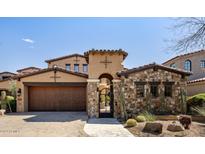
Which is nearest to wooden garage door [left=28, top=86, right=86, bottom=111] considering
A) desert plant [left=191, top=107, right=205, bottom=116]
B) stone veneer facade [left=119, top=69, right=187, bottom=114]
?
stone veneer facade [left=119, top=69, right=187, bottom=114]

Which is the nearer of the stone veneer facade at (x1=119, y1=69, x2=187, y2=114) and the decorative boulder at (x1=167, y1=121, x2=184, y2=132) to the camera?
the decorative boulder at (x1=167, y1=121, x2=184, y2=132)

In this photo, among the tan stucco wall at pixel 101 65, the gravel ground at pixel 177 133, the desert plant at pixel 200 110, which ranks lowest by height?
the gravel ground at pixel 177 133

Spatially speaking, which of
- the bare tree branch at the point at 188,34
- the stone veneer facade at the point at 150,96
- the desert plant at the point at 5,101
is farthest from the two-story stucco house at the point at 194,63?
the desert plant at the point at 5,101

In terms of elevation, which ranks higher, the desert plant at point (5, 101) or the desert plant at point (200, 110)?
the desert plant at point (5, 101)

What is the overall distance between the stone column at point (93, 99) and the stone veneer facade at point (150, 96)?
5.94 ft

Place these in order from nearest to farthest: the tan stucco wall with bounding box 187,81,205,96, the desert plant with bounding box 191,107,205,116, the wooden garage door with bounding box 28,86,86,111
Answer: the desert plant with bounding box 191,107,205,116
the tan stucco wall with bounding box 187,81,205,96
the wooden garage door with bounding box 28,86,86,111

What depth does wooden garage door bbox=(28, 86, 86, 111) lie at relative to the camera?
17781 mm

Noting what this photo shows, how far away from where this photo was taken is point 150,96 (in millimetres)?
13273

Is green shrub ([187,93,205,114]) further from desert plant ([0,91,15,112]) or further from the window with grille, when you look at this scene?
desert plant ([0,91,15,112])

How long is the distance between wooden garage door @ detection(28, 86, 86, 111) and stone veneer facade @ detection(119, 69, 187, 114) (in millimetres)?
5728

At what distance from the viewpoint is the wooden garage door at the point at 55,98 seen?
1778 cm

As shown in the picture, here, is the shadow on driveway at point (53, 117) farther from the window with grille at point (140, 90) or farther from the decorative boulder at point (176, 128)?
the decorative boulder at point (176, 128)
